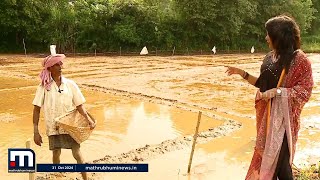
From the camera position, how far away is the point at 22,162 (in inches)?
117

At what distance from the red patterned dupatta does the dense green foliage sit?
80.2 ft

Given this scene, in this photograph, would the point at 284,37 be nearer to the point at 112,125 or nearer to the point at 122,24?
the point at 112,125

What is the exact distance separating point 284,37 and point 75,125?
2.28m

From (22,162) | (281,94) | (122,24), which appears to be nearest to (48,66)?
(22,162)

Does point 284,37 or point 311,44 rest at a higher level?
point 284,37

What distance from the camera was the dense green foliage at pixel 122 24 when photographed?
2742 cm

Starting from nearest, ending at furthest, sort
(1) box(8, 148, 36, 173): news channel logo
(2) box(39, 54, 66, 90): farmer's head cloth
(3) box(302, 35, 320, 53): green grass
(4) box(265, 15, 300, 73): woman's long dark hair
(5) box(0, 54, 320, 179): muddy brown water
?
(1) box(8, 148, 36, 173): news channel logo < (4) box(265, 15, 300, 73): woman's long dark hair < (2) box(39, 54, 66, 90): farmer's head cloth < (5) box(0, 54, 320, 179): muddy brown water < (3) box(302, 35, 320, 53): green grass

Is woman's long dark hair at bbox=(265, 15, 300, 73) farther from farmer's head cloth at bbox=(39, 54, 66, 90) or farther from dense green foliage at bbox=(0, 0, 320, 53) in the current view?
dense green foliage at bbox=(0, 0, 320, 53)

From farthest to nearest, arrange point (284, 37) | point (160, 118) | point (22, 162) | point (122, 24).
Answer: point (122, 24)
point (160, 118)
point (284, 37)
point (22, 162)

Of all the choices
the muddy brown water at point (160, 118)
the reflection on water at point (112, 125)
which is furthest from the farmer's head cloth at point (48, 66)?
the reflection on water at point (112, 125)

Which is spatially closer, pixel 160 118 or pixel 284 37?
pixel 284 37

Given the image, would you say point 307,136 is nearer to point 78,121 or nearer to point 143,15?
point 78,121

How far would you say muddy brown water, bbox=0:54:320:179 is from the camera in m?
5.98

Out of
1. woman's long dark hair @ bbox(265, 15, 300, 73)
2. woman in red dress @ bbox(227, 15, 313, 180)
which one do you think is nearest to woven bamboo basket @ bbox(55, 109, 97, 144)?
woman in red dress @ bbox(227, 15, 313, 180)
